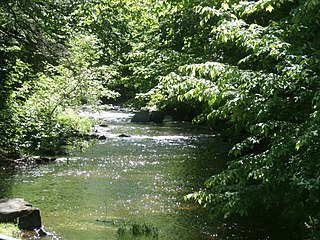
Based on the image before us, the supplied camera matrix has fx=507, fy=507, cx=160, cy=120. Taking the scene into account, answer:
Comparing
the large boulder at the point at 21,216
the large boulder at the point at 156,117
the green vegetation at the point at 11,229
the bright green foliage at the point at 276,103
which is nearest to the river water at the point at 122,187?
the large boulder at the point at 21,216

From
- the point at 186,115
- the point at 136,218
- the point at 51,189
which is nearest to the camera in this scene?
the point at 136,218

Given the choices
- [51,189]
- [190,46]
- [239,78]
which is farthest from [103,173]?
[239,78]

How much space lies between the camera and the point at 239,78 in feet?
20.5

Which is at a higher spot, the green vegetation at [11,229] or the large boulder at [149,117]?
the large boulder at [149,117]

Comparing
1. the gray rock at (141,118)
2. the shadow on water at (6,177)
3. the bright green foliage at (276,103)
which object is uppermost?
the bright green foliage at (276,103)

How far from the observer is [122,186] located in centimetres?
1311

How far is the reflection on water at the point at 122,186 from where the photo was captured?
31.4 feet

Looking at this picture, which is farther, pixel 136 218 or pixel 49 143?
pixel 49 143

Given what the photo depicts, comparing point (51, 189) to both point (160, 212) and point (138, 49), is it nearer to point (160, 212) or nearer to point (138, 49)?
point (160, 212)

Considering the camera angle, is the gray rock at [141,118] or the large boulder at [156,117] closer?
the large boulder at [156,117]

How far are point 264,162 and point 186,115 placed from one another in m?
27.3

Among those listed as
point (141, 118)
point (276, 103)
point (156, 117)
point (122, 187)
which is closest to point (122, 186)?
point (122, 187)

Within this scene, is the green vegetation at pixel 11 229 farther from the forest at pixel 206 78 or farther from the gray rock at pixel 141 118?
the gray rock at pixel 141 118

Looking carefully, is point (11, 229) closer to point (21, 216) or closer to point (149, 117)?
point (21, 216)
